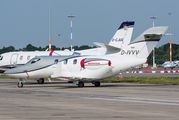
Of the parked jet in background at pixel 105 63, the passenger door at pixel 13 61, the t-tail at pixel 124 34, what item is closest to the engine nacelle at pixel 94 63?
the parked jet in background at pixel 105 63

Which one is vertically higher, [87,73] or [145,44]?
[145,44]

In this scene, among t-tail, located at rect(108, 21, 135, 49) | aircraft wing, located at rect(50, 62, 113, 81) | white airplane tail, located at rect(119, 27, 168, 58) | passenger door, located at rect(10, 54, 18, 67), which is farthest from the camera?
t-tail, located at rect(108, 21, 135, 49)

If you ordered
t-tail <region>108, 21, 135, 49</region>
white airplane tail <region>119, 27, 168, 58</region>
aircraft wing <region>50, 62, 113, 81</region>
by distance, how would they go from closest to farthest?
aircraft wing <region>50, 62, 113, 81</region>
white airplane tail <region>119, 27, 168, 58</region>
t-tail <region>108, 21, 135, 49</region>

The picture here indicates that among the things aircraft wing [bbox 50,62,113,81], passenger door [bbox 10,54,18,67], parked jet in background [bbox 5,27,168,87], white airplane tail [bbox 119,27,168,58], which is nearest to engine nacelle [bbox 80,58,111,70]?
parked jet in background [bbox 5,27,168,87]

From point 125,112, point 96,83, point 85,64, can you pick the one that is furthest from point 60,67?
point 125,112

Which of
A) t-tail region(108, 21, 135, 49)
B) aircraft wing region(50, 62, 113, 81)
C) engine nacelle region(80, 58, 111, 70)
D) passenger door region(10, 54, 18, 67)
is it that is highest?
t-tail region(108, 21, 135, 49)

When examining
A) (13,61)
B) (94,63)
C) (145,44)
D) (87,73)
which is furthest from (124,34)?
(87,73)

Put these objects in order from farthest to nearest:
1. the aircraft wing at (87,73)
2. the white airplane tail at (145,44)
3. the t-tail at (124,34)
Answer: the t-tail at (124,34) < the white airplane tail at (145,44) < the aircraft wing at (87,73)

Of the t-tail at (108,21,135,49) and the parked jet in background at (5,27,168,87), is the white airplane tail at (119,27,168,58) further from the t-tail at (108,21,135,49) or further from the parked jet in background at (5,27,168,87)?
the t-tail at (108,21,135,49)

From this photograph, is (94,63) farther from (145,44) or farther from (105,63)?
(145,44)

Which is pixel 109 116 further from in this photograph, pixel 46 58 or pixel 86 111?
pixel 46 58

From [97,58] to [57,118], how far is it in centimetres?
1571

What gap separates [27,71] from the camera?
27672 millimetres

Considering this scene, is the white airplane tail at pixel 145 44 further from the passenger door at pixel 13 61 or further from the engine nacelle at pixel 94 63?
the passenger door at pixel 13 61
